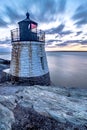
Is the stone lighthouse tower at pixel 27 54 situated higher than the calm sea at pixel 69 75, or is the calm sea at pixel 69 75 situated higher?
the stone lighthouse tower at pixel 27 54

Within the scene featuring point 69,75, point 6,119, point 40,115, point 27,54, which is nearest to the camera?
point 6,119

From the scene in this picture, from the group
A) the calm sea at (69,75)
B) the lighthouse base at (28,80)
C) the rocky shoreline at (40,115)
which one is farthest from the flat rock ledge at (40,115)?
the calm sea at (69,75)

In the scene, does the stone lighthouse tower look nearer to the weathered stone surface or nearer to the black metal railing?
the black metal railing

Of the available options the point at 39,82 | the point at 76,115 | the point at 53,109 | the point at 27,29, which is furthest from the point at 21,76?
the point at 76,115

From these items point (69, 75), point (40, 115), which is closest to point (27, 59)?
point (40, 115)

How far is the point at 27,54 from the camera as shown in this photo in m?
13.5

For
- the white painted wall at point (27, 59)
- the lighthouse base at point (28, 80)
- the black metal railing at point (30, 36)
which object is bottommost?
the lighthouse base at point (28, 80)

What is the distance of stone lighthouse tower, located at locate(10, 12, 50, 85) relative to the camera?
13.5 meters

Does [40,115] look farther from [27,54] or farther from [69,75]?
[69,75]

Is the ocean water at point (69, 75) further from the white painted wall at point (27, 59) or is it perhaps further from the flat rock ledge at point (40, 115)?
the flat rock ledge at point (40, 115)

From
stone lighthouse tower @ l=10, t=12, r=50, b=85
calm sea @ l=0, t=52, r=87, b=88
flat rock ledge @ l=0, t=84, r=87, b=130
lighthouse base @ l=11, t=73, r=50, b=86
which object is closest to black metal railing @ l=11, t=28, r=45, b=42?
stone lighthouse tower @ l=10, t=12, r=50, b=85

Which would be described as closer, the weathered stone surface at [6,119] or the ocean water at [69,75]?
the weathered stone surface at [6,119]

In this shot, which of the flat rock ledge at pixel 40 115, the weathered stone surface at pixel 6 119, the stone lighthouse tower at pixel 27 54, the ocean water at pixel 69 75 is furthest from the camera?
the ocean water at pixel 69 75

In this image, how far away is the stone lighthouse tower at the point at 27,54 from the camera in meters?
13.5
